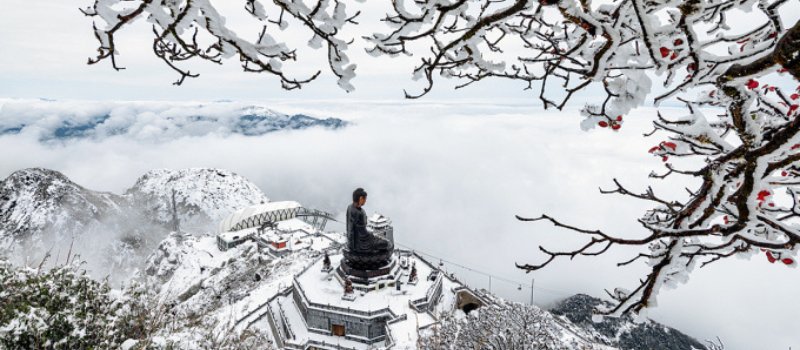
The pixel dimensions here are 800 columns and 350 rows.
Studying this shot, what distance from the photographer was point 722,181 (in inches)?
108

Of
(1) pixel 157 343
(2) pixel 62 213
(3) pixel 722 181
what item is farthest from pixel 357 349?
(2) pixel 62 213

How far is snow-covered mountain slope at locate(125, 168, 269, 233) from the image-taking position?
4796 inches

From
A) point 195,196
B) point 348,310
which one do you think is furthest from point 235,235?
point 195,196

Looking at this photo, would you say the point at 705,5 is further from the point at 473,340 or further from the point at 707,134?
the point at 473,340

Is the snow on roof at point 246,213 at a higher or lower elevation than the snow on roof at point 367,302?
lower

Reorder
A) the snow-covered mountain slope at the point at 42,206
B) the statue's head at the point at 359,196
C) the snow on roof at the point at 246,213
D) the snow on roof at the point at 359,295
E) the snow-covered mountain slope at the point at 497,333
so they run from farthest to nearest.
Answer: the snow-covered mountain slope at the point at 42,206, the snow on roof at the point at 246,213, the snow on roof at the point at 359,295, the statue's head at the point at 359,196, the snow-covered mountain slope at the point at 497,333

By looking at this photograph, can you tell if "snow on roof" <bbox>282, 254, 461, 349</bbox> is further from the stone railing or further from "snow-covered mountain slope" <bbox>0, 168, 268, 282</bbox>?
"snow-covered mountain slope" <bbox>0, 168, 268, 282</bbox>

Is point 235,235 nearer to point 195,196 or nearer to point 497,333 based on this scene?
point 497,333

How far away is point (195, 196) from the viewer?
126 m

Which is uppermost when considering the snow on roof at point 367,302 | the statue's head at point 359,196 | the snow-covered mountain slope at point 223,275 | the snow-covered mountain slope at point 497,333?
the statue's head at point 359,196

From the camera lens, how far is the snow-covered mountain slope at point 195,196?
12181cm

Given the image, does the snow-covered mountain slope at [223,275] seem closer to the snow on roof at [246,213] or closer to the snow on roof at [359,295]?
the snow on roof at [246,213]

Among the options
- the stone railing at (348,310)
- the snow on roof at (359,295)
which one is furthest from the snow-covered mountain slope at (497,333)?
the snow on roof at (359,295)

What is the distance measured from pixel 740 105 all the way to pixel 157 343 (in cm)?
871
